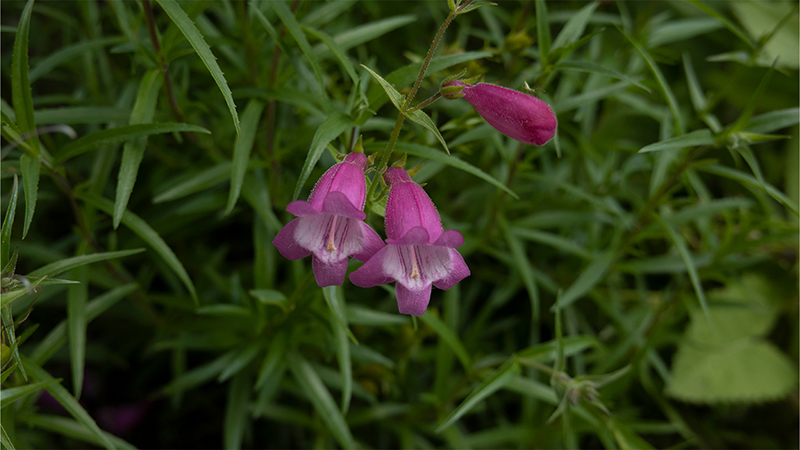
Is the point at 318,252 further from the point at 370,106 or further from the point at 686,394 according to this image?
the point at 686,394

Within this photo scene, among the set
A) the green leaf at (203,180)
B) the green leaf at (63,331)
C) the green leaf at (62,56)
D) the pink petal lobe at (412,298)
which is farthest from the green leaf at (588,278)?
the green leaf at (62,56)

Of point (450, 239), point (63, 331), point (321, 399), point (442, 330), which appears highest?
point (450, 239)

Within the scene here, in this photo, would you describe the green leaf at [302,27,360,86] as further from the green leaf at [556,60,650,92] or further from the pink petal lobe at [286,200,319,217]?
the green leaf at [556,60,650,92]

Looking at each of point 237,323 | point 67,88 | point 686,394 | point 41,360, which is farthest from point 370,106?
point 686,394

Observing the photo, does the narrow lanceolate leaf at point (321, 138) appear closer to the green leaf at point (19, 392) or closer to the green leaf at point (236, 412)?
the green leaf at point (19, 392)

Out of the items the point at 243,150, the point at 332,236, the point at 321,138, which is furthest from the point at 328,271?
the point at 243,150

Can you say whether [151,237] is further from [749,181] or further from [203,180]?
[749,181]

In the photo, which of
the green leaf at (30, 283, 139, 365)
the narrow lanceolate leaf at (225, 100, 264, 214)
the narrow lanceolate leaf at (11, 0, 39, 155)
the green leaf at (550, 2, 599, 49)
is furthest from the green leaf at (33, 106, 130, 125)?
the green leaf at (550, 2, 599, 49)
